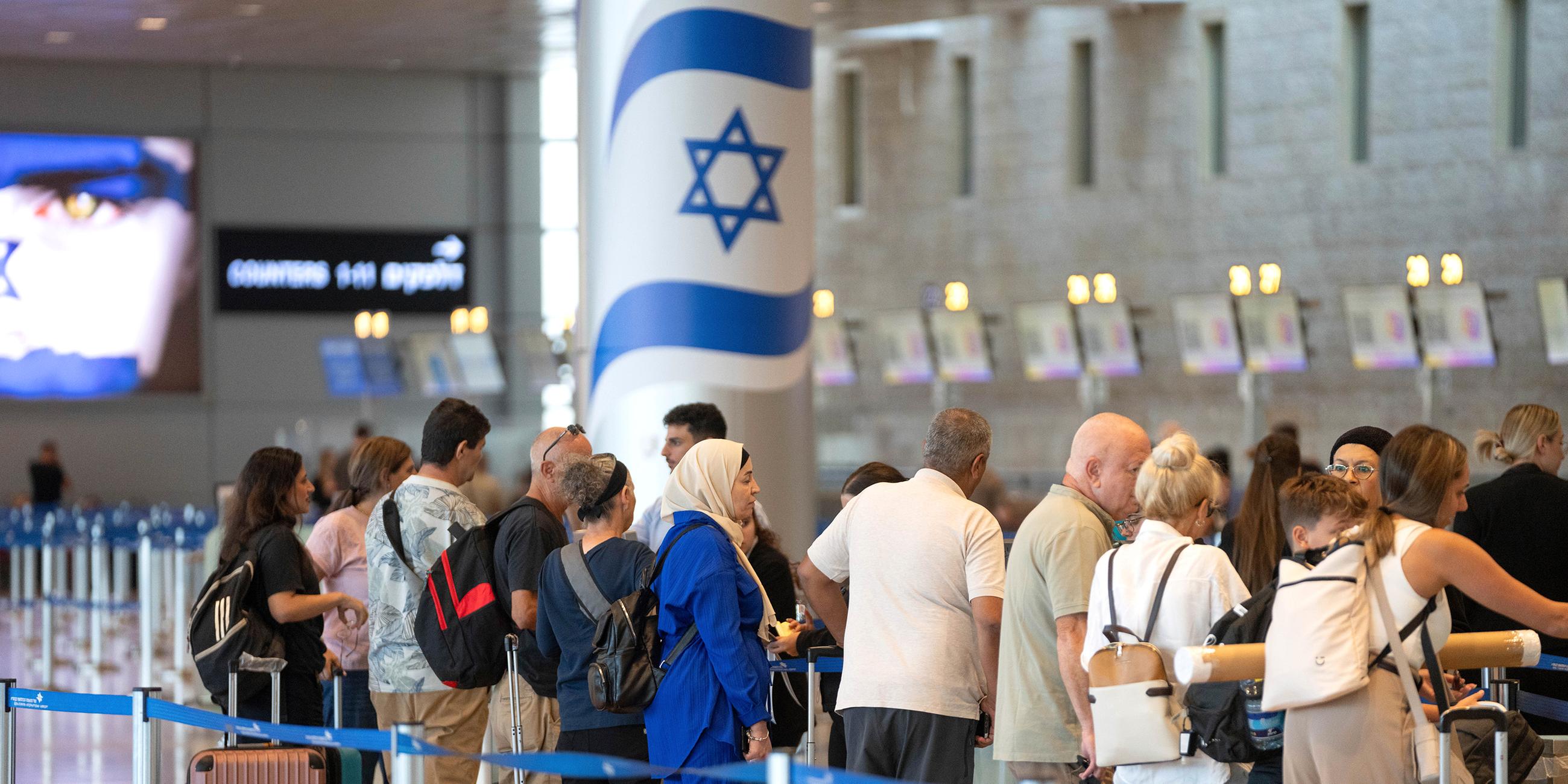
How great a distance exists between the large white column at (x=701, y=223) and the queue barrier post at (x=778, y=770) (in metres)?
4.98

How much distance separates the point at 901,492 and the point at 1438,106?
44.9 feet

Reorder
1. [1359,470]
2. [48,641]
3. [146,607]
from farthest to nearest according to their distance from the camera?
1. [48,641]
2. [146,607]
3. [1359,470]

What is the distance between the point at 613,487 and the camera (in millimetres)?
4898

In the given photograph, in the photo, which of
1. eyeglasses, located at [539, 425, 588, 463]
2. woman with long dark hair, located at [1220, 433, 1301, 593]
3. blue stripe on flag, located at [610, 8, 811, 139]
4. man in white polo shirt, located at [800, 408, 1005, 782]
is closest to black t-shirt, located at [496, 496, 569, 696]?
eyeglasses, located at [539, 425, 588, 463]

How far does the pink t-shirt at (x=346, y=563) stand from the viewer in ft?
22.0

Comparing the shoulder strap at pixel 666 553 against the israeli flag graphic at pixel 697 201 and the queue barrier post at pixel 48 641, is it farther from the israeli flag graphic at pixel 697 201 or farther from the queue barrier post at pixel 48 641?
the queue barrier post at pixel 48 641

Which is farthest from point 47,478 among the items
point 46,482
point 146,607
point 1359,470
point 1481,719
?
point 1481,719

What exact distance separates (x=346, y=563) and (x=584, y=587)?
2.16 metres

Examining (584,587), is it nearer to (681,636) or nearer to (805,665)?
(681,636)

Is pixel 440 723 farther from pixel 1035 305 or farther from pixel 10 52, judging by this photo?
pixel 10 52

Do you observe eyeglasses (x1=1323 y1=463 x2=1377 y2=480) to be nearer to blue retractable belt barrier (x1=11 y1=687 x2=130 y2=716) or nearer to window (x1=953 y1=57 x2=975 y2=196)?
blue retractable belt barrier (x1=11 y1=687 x2=130 y2=716)

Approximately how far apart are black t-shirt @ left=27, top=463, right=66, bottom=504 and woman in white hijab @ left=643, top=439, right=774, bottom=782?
19.0 m

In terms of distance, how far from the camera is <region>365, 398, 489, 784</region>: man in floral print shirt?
5.71 meters

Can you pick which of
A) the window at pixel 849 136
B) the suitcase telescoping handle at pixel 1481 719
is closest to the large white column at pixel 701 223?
the suitcase telescoping handle at pixel 1481 719
